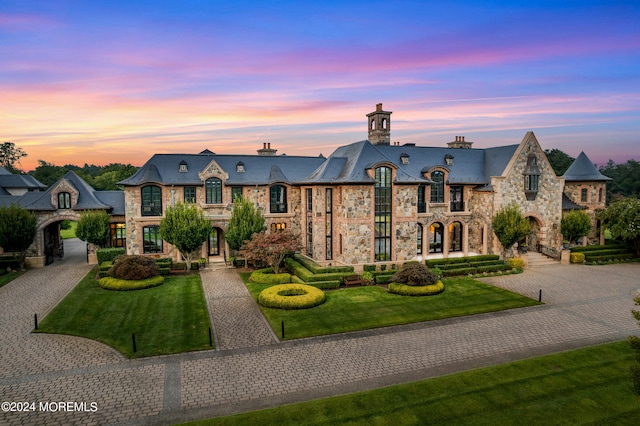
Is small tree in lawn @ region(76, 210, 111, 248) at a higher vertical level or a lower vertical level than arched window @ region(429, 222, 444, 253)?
higher

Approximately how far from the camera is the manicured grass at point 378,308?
2123cm

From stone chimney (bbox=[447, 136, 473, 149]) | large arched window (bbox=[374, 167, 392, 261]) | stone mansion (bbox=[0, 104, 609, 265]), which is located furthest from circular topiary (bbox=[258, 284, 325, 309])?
stone chimney (bbox=[447, 136, 473, 149])

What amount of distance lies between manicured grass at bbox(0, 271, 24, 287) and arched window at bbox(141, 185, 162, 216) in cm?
1095

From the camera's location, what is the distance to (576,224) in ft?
127

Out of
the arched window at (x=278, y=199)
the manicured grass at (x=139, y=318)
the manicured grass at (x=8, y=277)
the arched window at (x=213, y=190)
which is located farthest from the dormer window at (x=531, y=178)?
the manicured grass at (x=8, y=277)

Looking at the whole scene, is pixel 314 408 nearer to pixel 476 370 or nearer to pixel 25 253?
pixel 476 370

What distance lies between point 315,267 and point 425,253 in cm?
1201

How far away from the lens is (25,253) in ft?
120

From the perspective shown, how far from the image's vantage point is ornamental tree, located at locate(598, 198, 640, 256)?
38.1 metres

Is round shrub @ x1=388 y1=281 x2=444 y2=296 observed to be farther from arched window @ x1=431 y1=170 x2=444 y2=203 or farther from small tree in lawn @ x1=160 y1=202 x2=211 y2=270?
small tree in lawn @ x1=160 y1=202 x2=211 y2=270

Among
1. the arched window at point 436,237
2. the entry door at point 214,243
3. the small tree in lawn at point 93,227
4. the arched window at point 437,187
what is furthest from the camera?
the arched window at point 436,237

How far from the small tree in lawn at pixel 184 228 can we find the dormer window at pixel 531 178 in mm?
29668

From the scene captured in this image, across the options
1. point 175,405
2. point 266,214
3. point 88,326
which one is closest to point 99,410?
point 175,405

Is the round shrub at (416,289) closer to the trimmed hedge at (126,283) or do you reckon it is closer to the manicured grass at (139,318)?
the manicured grass at (139,318)
